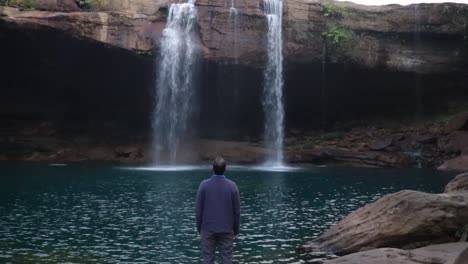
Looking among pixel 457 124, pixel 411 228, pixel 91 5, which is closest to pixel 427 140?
pixel 457 124

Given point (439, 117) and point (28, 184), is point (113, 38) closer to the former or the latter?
point (28, 184)

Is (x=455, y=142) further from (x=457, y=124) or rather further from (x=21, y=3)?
(x=21, y=3)

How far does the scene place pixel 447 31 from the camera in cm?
3359

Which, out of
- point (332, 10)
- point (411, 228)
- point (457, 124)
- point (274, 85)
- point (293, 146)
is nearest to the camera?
point (411, 228)

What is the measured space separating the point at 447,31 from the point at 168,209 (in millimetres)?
25089

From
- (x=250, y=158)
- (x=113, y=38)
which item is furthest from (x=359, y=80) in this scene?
(x=113, y=38)

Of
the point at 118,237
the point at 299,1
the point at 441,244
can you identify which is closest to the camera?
the point at 441,244

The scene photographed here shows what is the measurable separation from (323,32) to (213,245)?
2821 cm

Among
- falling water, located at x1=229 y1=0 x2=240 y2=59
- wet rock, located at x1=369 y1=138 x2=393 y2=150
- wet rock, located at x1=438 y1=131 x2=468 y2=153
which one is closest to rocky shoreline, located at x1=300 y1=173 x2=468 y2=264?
falling water, located at x1=229 y1=0 x2=240 y2=59

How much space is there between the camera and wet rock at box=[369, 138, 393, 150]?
3491 cm

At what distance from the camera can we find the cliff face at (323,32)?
31.5 meters

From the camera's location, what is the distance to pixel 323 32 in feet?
110

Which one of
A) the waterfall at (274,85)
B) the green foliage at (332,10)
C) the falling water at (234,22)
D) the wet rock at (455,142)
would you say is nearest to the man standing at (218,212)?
the falling water at (234,22)

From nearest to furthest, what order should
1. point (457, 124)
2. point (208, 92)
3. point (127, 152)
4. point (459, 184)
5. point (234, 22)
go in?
point (459, 184) → point (234, 22) → point (457, 124) → point (127, 152) → point (208, 92)
